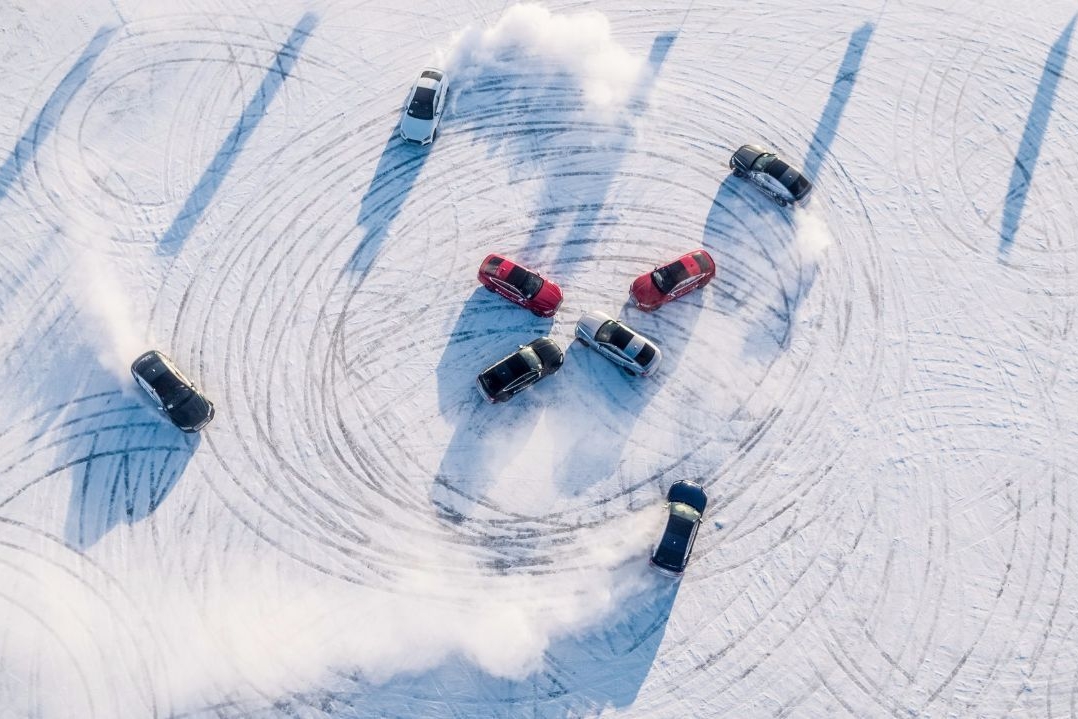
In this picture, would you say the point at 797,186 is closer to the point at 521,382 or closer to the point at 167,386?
the point at 521,382

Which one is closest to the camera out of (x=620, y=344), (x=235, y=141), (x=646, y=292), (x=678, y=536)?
(x=678, y=536)

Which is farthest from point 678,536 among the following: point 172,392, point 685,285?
point 172,392

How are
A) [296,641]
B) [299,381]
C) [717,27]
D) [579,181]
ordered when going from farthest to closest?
1. [717,27]
2. [579,181]
3. [299,381]
4. [296,641]

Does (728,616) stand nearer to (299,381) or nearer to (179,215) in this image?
(299,381)

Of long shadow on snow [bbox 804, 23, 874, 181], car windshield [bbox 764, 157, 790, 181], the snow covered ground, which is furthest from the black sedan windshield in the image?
long shadow on snow [bbox 804, 23, 874, 181]

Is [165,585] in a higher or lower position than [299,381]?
lower

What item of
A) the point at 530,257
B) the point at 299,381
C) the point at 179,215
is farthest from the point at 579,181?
the point at 179,215

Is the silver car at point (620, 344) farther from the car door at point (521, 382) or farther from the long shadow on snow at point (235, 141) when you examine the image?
the long shadow on snow at point (235, 141)
